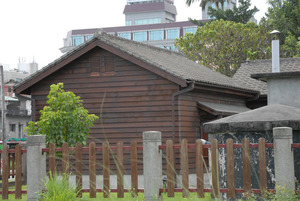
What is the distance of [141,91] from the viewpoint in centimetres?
2095

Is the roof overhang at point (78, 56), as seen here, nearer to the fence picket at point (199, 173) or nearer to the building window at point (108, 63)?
the building window at point (108, 63)

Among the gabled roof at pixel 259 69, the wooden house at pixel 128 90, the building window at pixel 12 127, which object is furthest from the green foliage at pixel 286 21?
the building window at pixel 12 127

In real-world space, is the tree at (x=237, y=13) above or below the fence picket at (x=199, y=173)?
above

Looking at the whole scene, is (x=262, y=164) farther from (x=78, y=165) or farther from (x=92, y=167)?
(x=78, y=165)

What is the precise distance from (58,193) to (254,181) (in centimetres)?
384

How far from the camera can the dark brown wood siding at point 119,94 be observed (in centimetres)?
2061

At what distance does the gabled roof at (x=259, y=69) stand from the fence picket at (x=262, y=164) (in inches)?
573

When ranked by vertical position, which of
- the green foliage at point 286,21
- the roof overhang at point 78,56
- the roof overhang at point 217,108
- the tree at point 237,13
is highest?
the tree at point 237,13

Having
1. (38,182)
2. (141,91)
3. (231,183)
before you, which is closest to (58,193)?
(38,182)

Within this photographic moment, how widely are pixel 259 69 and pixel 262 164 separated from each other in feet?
60.6

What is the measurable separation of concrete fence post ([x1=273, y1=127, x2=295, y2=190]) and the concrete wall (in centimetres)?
572

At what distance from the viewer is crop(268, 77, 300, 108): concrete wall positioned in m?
16.8

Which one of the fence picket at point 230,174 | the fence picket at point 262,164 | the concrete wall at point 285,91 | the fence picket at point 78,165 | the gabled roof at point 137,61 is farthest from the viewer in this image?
the gabled roof at point 137,61

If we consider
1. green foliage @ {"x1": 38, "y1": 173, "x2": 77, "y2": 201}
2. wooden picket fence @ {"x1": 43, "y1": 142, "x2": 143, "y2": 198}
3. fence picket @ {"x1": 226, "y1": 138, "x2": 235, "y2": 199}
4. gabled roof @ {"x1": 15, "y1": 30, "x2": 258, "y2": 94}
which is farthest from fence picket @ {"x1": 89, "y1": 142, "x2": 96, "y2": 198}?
gabled roof @ {"x1": 15, "y1": 30, "x2": 258, "y2": 94}
